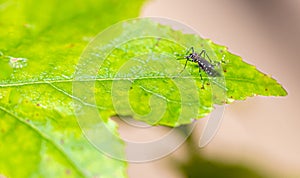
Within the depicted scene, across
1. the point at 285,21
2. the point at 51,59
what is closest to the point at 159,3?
the point at 285,21

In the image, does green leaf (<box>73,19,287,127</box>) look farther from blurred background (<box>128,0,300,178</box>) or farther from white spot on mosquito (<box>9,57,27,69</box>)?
blurred background (<box>128,0,300,178</box>)

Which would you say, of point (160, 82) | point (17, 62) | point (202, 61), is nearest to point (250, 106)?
point (202, 61)

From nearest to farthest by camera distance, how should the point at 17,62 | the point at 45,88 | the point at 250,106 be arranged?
the point at 45,88, the point at 17,62, the point at 250,106

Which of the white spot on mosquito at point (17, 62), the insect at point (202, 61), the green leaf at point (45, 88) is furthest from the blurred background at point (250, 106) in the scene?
the white spot on mosquito at point (17, 62)

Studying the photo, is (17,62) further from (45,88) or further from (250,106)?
(250,106)

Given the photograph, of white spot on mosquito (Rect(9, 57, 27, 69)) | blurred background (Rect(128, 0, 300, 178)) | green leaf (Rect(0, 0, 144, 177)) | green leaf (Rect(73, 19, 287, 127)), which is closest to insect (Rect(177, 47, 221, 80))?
green leaf (Rect(73, 19, 287, 127))

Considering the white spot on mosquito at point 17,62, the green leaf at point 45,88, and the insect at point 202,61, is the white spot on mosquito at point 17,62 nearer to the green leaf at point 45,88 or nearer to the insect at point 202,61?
the green leaf at point 45,88
